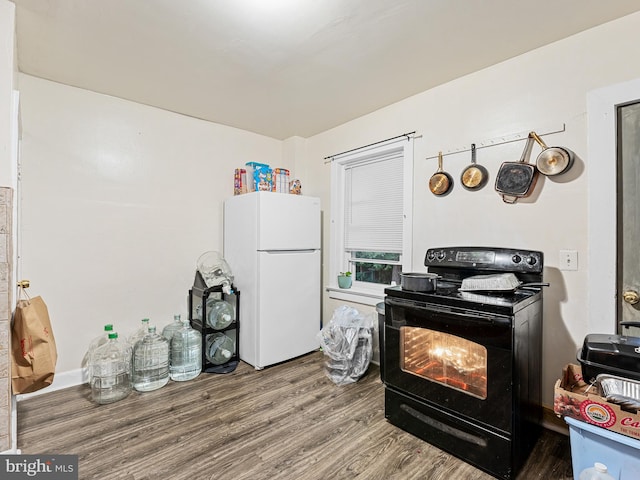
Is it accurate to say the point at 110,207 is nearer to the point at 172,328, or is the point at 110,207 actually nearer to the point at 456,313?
the point at 172,328

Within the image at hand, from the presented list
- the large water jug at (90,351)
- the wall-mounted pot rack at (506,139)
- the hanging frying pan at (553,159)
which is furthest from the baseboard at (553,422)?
the large water jug at (90,351)

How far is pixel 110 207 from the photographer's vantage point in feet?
8.62

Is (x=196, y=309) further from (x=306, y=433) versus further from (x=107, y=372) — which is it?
(x=306, y=433)

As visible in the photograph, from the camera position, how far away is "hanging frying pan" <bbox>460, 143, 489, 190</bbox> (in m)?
2.20

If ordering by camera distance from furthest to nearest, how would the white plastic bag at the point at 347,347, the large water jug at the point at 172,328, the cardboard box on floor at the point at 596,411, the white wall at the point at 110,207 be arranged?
the large water jug at the point at 172,328 < the white plastic bag at the point at 347,347 < the white wall at the point at 110,207 < the cardboard box on floor at the point at 596,411

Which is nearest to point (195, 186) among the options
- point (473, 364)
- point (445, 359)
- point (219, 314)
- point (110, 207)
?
point (110, 207)

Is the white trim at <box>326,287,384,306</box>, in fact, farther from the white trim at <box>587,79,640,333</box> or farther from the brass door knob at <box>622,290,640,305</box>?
the brass door knob at <box>622,290,640,305</box>

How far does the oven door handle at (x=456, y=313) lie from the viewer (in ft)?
4.88

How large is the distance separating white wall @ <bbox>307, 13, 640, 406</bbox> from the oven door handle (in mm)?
724

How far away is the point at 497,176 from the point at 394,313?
3.87ft

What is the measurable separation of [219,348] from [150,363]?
22.9 inches

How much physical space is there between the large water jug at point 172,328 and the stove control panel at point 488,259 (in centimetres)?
227

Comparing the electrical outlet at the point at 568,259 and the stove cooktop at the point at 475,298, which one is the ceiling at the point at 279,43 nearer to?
the electrical outlet at the point at 568,259

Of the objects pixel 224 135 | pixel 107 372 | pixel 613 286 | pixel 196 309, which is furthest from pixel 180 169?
pixel 613 286
